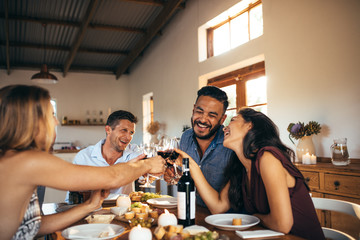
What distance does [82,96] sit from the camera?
373 inches

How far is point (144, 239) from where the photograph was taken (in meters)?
1.08

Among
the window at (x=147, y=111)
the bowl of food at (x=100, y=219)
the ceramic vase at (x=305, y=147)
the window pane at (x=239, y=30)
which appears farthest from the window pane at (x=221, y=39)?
the bowl of food at (x=100, y=219)

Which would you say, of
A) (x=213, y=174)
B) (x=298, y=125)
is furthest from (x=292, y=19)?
(x=213, y=174)

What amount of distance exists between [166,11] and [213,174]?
4.67m

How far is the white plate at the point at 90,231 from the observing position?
3.89 ft

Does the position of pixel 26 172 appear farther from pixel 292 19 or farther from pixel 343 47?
pixel 292 19

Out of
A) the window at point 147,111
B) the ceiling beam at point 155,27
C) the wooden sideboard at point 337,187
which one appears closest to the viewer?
the wooden sideboard at point 337,187

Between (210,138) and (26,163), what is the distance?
1495mm

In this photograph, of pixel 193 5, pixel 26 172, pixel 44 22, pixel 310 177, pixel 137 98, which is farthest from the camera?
pixel 137 98

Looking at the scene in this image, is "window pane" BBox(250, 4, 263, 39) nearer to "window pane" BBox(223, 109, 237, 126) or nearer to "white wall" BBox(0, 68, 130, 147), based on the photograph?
"window pane" BBox(223, 109, 237, 126)

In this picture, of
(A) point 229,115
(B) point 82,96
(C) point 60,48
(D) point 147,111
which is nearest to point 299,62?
(A) point 229,115

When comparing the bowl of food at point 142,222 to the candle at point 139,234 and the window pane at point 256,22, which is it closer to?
the candle at point 139,234

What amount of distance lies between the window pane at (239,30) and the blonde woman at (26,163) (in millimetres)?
3943

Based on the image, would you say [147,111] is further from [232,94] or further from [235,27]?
[235,27]
